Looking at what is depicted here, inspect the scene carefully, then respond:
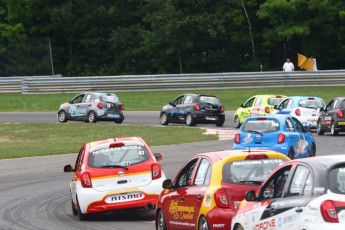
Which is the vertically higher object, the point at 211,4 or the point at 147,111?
the point at 211,4

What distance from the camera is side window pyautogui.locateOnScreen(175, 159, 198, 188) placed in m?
13.3

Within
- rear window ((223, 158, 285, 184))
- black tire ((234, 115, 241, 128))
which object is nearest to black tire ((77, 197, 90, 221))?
rear window ((223, 158, 285, 184))

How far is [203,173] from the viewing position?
12.7m

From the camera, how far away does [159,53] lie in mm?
66812

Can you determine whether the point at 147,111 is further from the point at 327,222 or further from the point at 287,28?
the point at 327,222

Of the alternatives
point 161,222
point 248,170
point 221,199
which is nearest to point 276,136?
point 161,222

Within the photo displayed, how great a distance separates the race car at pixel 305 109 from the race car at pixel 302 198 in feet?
86.2

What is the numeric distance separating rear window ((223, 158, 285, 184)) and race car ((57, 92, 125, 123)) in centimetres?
3052

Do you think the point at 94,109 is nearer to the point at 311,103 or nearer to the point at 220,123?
the point at 220,123

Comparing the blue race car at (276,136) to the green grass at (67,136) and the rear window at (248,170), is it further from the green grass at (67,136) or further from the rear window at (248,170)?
the rear window at (248,170)

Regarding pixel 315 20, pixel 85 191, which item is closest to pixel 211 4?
pixel 315 20

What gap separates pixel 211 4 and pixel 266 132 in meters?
43.8

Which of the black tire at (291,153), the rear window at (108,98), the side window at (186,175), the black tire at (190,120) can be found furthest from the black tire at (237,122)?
the side window at (186,175)

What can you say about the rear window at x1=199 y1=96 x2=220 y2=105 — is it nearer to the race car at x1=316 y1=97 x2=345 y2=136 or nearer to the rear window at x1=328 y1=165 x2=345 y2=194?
the race car at x1=316 y1=97 x2=345 y2=136
